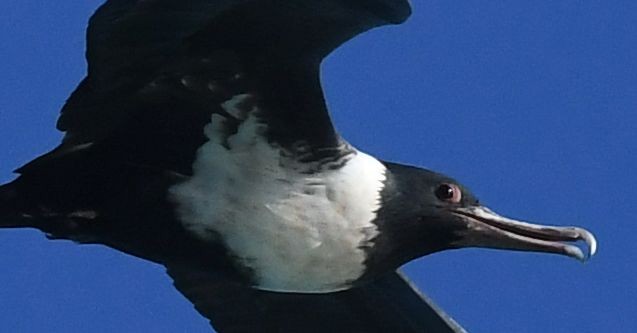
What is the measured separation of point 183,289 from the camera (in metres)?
9.21

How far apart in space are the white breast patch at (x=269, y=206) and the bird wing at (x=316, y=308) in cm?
74

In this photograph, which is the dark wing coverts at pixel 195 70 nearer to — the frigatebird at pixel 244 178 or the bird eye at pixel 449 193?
the frigatebird at pixel 244 178

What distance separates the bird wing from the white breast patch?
2.43ft

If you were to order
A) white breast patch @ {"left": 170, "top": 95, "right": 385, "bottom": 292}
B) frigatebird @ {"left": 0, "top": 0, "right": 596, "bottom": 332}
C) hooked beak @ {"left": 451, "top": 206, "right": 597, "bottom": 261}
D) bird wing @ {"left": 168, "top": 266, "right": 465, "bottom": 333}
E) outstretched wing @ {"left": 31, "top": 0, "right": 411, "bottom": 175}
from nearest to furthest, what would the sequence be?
1. outstretched wing @ {"left": 31, "top": 0, "right": 411, "bottom": 175}
2. frigatebird @ {"left": 0, "top": 0, "right": 596, "bottom": 332}
3. white breast patch @ {"left": 170, "top": 95, "right": 385, "bottom": 292}
4. hooked beak @ {"left": 451, "top": 206, "right": 597, "bottom": 261}
5. bird wing @ {"left": 168, "top": 266, "right": 465, "bottom": 333}

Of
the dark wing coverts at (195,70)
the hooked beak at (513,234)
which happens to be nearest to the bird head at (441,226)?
the hooked beak at (513,234)

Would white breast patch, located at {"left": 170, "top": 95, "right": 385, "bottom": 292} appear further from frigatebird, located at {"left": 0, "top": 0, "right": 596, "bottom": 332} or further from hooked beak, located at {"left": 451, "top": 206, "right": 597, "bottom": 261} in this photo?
hooked beak, located at {"left": 451, "top": 206, "right": 597, "bottom": 261}

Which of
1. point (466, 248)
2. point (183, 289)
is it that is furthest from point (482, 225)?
point (183, 289)

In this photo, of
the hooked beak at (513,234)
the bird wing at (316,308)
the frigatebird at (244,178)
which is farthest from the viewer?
the bird wing at (316,308)

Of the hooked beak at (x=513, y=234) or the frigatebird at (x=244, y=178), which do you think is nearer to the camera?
the frigatebird at (x=244, y=178)

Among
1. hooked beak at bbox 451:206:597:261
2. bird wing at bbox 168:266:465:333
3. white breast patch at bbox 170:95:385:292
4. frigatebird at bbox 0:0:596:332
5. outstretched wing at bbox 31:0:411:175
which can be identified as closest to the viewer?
outstretched wing at bbox 31:0:411:175

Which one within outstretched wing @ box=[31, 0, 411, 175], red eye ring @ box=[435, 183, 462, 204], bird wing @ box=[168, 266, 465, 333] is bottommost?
bird wing @ box=[168, 266, 465, 333]

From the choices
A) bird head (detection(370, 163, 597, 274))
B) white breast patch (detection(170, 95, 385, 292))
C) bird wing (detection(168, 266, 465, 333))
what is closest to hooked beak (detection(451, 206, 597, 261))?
bird head (detection(370, 163, 597, 274))

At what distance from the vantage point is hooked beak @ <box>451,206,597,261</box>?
27.6 feet

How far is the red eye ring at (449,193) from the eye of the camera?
848 cm
